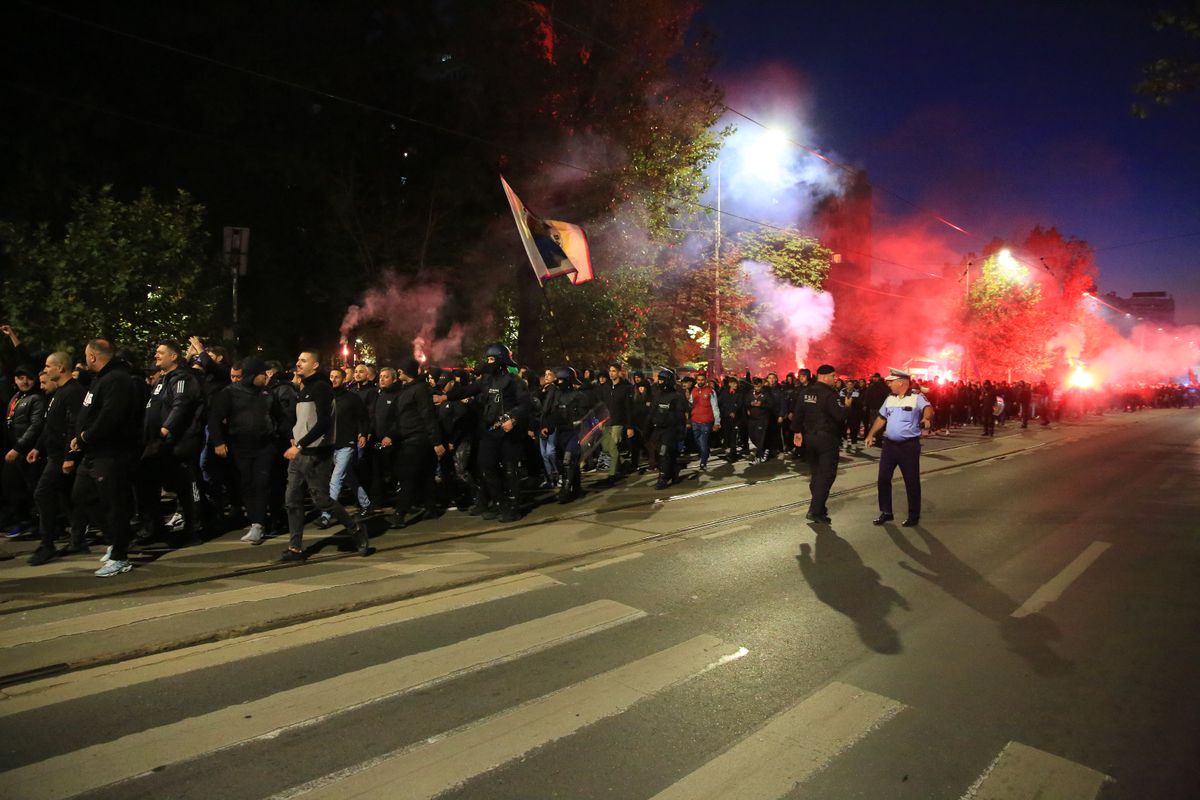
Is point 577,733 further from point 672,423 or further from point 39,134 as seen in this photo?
point 39,134

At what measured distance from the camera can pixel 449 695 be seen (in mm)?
4062

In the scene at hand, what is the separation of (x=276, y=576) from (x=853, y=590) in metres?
4.79

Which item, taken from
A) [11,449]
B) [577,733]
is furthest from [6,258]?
[577,733]

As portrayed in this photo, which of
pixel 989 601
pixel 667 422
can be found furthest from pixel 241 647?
pixel 667 422

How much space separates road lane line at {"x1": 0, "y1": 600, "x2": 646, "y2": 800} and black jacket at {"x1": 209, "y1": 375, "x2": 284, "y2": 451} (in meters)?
4.08

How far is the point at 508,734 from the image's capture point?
3629mm

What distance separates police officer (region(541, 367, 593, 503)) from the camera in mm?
10523

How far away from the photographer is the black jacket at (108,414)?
630 cm

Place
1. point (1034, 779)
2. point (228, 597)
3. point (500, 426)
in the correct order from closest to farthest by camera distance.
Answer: point (1034, 779) < point (228, 597) < point (500, 426)

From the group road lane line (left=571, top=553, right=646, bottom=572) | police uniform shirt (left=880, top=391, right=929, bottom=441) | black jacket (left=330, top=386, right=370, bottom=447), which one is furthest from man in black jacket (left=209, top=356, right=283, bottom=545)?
police uniform shirt (left=880, top=391, right=929, bottom=441)

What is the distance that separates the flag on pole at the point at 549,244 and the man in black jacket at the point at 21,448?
7779mm

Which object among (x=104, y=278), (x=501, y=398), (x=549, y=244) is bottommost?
(x=501, y=398)

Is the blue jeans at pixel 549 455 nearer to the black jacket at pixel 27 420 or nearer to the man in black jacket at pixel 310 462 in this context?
the man in black jacket at pixel 310 462

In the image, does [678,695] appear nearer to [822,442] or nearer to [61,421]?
[822,442]
